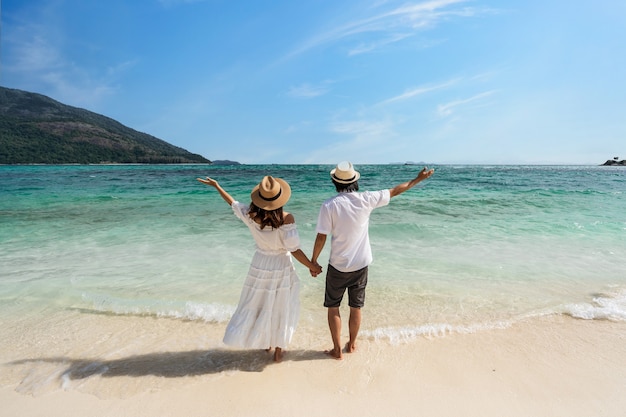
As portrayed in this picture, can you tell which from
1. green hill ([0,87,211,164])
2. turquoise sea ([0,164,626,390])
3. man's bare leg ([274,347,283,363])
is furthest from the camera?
green hill ([0,87,211,164])

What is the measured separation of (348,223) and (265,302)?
3.64ft

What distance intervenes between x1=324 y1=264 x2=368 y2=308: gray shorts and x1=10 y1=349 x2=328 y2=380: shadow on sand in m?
0.61

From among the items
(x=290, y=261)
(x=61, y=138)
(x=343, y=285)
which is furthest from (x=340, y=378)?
(x=61, y=138)

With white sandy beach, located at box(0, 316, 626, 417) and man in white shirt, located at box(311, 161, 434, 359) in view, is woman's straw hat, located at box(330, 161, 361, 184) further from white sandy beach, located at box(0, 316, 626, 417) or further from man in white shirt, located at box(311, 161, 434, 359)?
white sandy beach, located at box(0, 316, 626, 417)

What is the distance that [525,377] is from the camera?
306 centimetres

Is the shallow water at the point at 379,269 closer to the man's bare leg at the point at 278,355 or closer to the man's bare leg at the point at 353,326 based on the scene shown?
the man's bare leg at the point at 353,326

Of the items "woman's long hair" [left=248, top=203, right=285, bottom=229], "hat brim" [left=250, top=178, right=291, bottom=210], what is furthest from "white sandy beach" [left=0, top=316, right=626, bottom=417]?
"hat brim" [left=250, top=178, right=291, bottom=210]

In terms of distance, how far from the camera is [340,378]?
10.2 ft

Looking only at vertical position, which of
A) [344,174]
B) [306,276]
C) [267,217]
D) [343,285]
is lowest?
[306,276]

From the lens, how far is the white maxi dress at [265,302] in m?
3.29

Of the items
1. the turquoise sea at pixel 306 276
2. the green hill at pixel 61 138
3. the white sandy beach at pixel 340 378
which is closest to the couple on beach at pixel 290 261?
the white sandy beach at pixel 340 378

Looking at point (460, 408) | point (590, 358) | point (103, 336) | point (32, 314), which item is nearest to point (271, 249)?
point (460, 408)

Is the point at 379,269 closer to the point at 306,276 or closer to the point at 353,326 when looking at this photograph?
the point at 306,276

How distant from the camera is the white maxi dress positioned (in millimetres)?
3293
